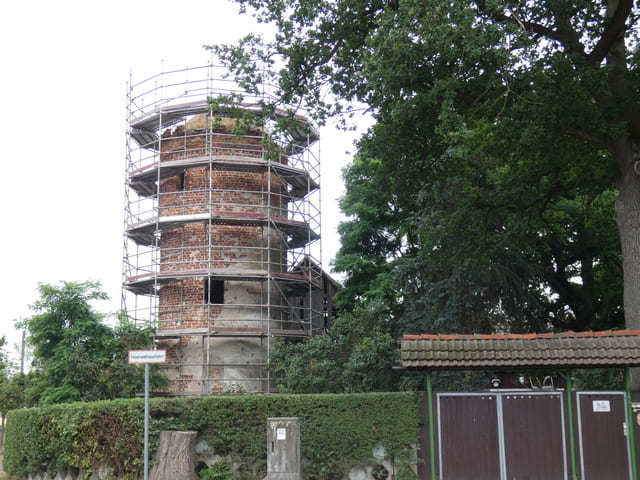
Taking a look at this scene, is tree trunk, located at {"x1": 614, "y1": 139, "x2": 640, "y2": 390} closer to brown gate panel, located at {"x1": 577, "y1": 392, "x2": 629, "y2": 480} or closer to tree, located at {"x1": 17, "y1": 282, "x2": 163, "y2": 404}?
brown gate panel, located at {"x1": 577, "y1": 392, "x2": 629, "y2": 480}

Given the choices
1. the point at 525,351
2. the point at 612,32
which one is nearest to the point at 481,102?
the point at 612,32

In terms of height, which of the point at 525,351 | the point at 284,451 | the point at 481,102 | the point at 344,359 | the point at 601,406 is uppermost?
the point at 481,102

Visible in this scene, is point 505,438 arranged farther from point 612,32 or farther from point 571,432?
point 612,32

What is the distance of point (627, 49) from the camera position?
17719 millimetres

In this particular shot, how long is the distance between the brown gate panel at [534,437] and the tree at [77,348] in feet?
39.4

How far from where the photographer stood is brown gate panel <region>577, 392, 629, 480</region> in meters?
12.4

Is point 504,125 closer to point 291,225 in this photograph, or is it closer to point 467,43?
point 467,43

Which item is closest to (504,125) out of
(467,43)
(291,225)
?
(467,43)

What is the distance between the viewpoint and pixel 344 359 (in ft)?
71.6

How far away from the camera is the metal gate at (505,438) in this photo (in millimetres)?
12633

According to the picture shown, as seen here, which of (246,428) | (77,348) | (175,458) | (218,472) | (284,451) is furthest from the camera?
(77,348)

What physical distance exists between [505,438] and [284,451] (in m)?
4.12

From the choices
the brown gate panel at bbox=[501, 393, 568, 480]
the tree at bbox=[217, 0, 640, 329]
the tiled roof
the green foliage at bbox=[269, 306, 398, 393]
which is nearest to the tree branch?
the tree at bbox=[217, 0, 640, 329]

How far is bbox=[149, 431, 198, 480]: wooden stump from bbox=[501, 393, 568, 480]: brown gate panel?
5.99m
